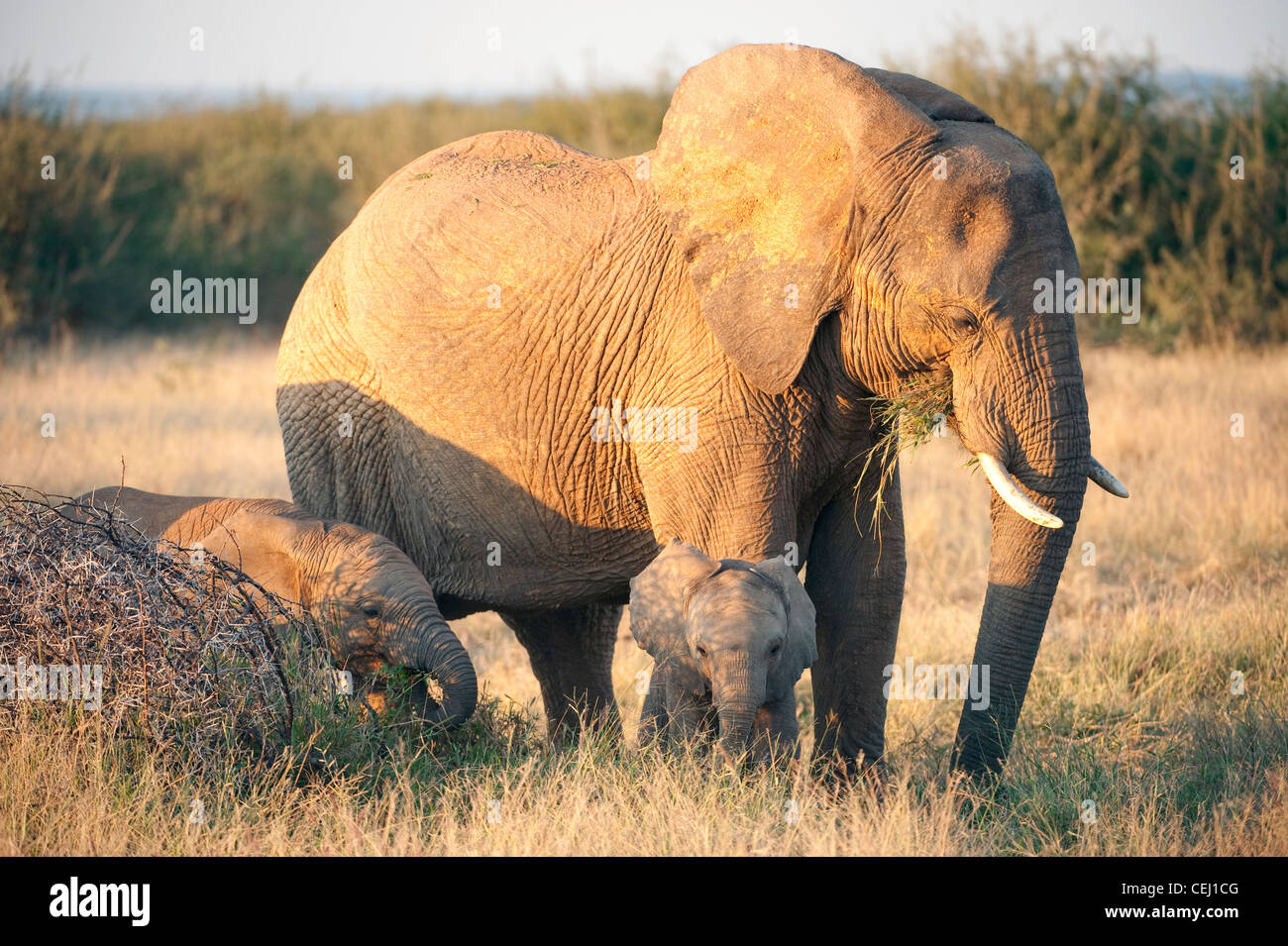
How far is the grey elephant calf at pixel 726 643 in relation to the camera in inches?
189

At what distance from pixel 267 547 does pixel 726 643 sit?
85.9 inches

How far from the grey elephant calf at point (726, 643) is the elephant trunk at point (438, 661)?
717 mm

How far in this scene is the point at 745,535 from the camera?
5223 millimetres

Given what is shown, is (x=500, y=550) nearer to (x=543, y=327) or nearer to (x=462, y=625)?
(x=543, y=327)

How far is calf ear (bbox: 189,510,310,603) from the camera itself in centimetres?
589

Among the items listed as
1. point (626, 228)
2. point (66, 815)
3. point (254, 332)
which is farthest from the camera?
point (254, 332)

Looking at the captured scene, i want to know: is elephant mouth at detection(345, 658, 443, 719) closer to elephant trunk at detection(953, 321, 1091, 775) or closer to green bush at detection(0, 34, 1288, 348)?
elephant trunk at detection(953, 321, 1091, 775)

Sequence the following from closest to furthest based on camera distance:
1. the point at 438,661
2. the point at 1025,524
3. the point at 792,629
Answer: the point at 792,629, the point at 1025,524, the point at 438,661

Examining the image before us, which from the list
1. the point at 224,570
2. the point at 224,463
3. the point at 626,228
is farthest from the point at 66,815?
the point at 224,463

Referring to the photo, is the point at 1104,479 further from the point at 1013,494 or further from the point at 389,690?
the point at 389,690

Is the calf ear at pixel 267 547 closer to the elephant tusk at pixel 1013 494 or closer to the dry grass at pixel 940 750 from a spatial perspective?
the dry grass at pixel 940 750

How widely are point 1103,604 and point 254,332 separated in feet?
56.3

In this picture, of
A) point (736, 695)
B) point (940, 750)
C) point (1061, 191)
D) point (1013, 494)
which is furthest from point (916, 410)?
point (1061, 191)

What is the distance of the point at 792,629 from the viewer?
16.5ft
